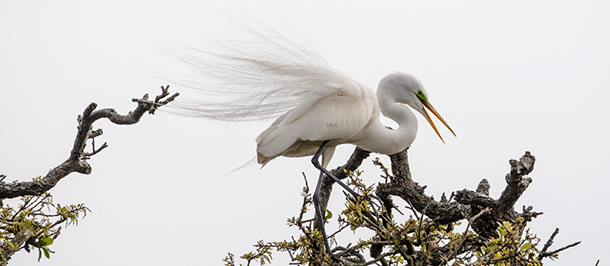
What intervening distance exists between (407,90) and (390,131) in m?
0.35

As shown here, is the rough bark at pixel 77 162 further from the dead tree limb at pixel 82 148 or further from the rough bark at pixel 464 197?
the rough bark at pixel 464 197

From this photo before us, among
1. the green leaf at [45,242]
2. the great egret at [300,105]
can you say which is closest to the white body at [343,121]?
the great egret at [300,105]

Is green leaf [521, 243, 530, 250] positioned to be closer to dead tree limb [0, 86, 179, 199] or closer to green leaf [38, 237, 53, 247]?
dead tree limb [0, 86, 179, 199]

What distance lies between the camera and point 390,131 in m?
3.79

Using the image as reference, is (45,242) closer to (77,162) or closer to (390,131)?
(77,162)

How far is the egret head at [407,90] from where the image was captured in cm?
392

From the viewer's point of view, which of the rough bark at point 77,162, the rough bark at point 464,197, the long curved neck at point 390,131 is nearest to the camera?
the rough bark at point 464,197

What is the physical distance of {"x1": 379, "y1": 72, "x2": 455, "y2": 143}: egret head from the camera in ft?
12.9

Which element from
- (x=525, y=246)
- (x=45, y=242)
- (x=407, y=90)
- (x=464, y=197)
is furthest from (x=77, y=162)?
(x=525, y=246)

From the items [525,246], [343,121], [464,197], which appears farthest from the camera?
[343,121]

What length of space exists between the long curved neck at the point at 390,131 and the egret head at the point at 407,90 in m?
0.05

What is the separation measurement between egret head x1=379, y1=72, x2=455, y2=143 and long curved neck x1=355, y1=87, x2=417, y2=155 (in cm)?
5

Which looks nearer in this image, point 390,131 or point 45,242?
point 45,242

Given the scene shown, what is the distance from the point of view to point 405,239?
99.0 inches
